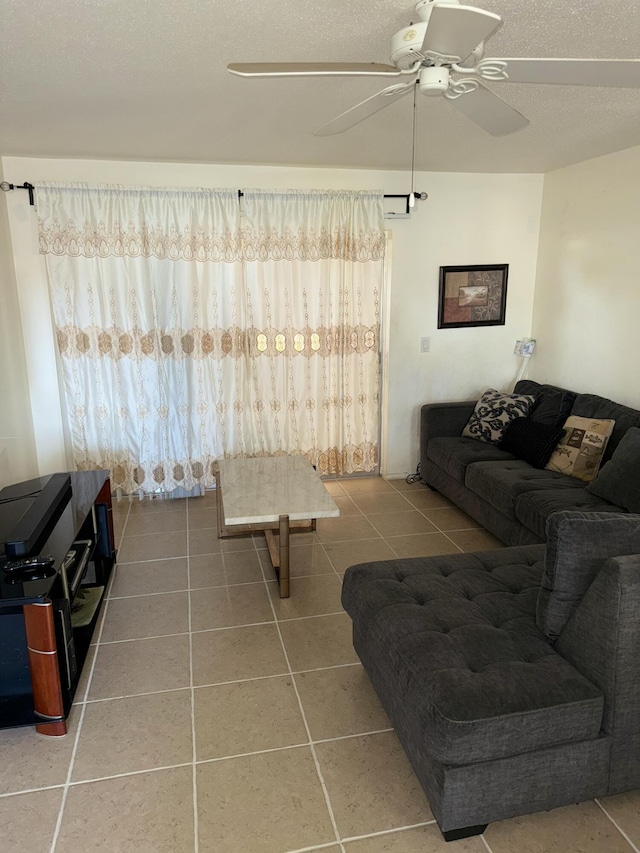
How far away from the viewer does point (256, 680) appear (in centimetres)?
249

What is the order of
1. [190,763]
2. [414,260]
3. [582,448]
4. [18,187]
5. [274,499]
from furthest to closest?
[414,260], [18,187], [582,448], [274,499], [190,763]

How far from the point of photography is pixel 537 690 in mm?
1710

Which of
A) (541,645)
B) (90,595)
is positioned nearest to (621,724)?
(541,645)

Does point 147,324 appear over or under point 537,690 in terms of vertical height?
over

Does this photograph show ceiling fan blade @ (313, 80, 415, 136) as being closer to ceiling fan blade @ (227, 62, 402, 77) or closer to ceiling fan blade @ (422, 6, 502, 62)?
ceiling fan blade @ (227, 62, 402, 77)

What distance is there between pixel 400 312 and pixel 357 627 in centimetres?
297

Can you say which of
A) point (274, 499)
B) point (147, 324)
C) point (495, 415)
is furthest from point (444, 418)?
point (147, 324)

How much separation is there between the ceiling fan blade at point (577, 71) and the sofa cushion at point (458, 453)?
8.35ft

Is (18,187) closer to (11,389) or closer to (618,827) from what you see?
(11,389)

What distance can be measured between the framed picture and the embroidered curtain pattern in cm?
59

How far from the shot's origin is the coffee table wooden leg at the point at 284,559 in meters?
3.07

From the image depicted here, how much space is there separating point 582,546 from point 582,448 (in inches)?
82.8

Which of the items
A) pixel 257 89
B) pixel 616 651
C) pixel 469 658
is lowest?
pixel 469 658

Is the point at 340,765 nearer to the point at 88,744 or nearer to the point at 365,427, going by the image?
the point at 88,744
